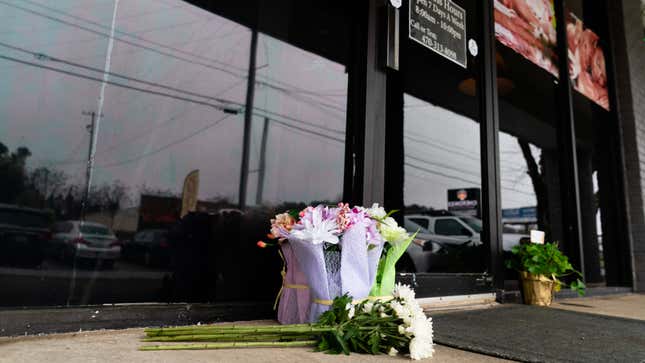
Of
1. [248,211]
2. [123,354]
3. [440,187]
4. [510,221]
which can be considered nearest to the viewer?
[123,354]

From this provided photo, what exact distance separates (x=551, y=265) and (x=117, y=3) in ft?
8.30

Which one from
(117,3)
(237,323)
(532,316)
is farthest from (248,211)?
(532,316)

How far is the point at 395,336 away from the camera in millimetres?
1101

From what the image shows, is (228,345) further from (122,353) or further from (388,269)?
(388,269)

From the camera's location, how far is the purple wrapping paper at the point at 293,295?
55.3 inches

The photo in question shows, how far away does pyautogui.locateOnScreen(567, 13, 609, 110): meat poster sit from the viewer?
3.79 meters

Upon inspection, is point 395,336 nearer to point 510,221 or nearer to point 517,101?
point 510,221

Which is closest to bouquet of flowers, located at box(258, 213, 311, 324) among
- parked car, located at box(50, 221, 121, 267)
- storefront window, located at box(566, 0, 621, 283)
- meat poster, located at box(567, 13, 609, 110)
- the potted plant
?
parked car, located at box(50, 221, 121, 267)

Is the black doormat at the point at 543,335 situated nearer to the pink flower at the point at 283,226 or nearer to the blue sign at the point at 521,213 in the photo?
the pink flower at the point at 283,226

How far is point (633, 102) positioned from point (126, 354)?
4861mm

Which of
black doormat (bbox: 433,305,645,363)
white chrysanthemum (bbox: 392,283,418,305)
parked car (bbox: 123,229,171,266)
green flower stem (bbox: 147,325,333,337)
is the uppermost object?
parked car (bbox: 123,229,171,266)

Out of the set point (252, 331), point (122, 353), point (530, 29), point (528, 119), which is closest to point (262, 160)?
point (252, 331)

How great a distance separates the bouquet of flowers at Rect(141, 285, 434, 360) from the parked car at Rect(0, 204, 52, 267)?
17.9 inches

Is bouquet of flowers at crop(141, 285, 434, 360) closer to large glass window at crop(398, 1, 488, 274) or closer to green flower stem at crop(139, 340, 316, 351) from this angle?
green flower stem at crop(139, 340, 316, 351)
